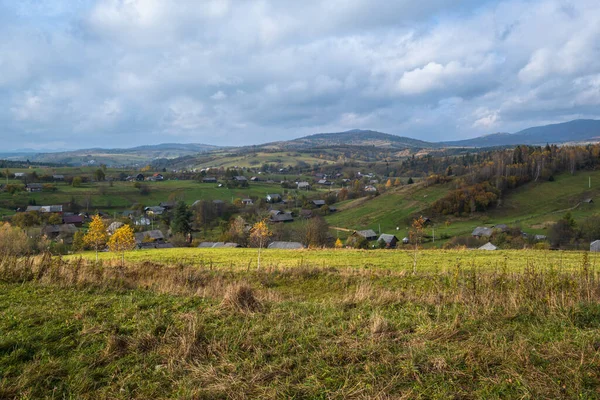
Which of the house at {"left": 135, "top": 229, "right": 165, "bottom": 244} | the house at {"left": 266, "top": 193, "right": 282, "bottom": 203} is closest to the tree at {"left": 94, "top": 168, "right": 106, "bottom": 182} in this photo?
the house at {"left": 266, "top": 193, "right": 282, "bottom": 203}

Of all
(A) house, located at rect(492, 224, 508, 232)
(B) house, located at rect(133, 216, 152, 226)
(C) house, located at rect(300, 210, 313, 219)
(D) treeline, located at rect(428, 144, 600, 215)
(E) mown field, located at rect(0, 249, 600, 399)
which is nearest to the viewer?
(E) mown field, located at rect(0, 249, 600, 399)

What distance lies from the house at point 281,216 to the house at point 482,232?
4043cm

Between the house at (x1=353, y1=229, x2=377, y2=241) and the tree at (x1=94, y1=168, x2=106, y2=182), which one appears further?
the tree at (x1=94, y1=168, x2=106, y2=182)

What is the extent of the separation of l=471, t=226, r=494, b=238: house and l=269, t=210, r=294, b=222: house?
40.4 m

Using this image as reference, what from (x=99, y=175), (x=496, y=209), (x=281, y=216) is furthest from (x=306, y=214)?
(x=99, y=175)

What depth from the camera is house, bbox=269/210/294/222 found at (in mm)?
79938

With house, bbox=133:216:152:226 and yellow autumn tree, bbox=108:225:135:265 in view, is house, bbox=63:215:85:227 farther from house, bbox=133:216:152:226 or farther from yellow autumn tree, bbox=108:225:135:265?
yellow autumn tree, bbox=108:225:135:265

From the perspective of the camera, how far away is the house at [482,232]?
54953 mm

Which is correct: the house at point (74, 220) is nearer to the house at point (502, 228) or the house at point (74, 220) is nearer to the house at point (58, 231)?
the house at point (58, 231)

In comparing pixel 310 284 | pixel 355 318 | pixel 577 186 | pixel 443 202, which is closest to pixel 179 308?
pixel 355 318

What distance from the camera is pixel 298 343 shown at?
5.45 metres

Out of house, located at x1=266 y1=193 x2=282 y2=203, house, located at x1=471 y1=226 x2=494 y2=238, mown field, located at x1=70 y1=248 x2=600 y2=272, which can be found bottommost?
house, located at x1=471 y1=226 x2=494 y2=238

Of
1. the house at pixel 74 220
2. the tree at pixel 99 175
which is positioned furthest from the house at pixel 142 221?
the tree at pixel 99 175

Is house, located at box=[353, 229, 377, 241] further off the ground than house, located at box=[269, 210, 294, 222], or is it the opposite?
house, located at box=[269, 210, 294, 222]
